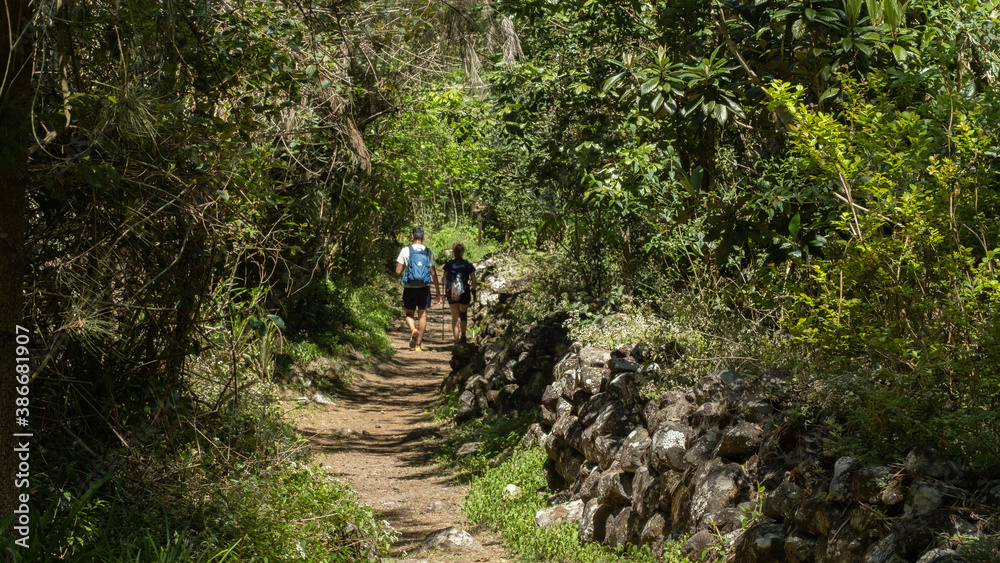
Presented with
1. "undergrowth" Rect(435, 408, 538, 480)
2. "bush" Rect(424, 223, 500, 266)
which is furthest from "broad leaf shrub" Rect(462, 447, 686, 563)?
"bush" Rect(424, 223, 500, 266)

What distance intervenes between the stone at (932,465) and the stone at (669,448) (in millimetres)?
1989

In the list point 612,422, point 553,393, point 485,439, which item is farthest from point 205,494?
point 485,439

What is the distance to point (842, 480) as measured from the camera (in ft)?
12.8

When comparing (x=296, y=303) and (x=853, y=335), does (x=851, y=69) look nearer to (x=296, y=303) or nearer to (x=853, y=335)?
(x=853, y=335)

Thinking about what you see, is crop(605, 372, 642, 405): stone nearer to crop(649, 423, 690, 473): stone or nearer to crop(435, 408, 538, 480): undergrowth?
crop(649, 423, 690, 473): stone

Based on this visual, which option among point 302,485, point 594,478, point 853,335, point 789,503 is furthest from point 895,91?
point 302,485

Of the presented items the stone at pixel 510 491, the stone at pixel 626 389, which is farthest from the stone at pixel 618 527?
the stone at pixel 510 491

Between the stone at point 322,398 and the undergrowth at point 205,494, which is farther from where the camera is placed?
the stone at point 322,398

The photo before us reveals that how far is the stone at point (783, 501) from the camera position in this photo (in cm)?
427

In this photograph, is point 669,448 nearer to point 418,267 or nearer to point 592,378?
point 592,378

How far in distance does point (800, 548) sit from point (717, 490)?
938 mm

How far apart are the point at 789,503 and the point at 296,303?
10.5 metres

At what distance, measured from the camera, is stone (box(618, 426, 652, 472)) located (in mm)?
6208

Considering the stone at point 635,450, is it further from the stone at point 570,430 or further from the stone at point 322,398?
the stone at point 322,398
